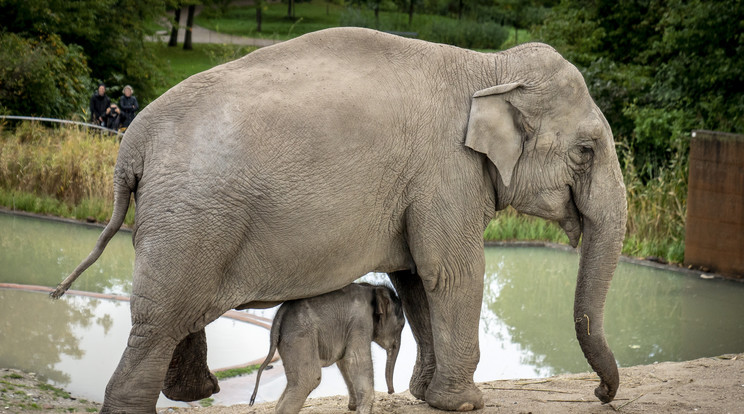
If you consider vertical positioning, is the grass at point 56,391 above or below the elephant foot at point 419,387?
below

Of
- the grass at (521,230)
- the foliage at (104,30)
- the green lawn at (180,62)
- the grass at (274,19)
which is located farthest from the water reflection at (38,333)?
the grass at (274,19)

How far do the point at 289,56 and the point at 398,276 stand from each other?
Result: 5.29 ft

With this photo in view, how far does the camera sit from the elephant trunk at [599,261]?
18.9 feet

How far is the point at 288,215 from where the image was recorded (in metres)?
5.02

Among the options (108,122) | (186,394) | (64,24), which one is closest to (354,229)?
(186,394)

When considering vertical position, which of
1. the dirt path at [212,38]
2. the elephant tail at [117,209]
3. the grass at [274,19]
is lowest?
the elephant tail at [117,209]

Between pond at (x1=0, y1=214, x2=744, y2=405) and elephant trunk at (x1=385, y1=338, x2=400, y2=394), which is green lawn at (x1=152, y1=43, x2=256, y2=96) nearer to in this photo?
pond at (x1=0, y1=214, x2=744, y2=405)

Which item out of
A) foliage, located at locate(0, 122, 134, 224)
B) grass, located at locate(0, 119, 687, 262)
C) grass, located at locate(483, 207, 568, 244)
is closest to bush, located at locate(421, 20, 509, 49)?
grass, located at locate(0, 119, 687, 262)

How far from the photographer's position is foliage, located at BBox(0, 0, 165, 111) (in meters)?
24.5

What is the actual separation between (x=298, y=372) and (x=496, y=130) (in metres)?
1.70

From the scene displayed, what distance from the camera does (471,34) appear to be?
3694cm

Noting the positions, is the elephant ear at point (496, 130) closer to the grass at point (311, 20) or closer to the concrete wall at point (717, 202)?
the concrete wall at point (717, 202)

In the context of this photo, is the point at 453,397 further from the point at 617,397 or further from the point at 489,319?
the point at 489,319

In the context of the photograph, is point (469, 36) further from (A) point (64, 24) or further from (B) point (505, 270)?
(B) point (505, 270)
